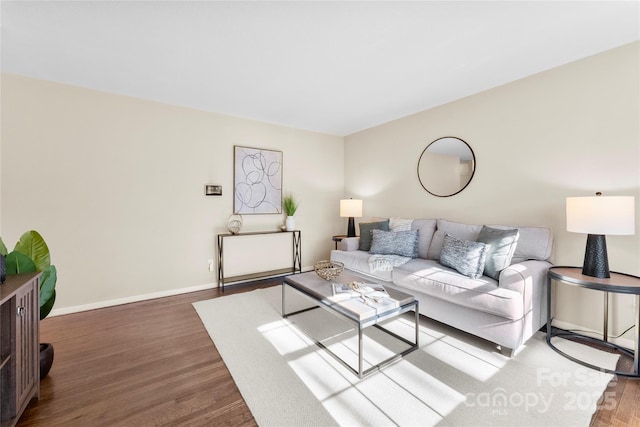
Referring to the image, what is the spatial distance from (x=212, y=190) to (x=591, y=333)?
169 inches

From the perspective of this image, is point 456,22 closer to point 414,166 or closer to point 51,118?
point 414,166

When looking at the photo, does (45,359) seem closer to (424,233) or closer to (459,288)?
(459,288)

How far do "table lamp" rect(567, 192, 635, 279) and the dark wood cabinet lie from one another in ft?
11.5

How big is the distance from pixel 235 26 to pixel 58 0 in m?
1.08

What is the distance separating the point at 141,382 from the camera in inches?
67.8

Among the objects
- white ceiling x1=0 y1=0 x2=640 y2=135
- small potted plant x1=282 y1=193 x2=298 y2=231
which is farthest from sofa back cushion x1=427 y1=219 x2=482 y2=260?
small potted plant x1=282 y1=193 x2=298 y2=231

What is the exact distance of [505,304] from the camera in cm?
190

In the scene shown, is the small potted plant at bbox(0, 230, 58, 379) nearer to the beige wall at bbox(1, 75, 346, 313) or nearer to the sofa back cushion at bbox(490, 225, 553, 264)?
the beige wall at bbox(1, 75, 346, 313)

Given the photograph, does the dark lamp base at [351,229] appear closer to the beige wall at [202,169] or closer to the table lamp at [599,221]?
the beige wall at [202,169]

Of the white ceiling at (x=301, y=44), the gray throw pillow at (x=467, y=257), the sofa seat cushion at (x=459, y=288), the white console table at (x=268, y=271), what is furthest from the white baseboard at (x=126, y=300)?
the gray throw pillow at (x=467, y=257)

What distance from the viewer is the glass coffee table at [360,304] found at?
1786 mm

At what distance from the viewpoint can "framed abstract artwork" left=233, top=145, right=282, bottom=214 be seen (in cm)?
382

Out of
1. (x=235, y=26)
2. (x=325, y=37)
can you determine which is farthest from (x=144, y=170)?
(x=325, y=37)

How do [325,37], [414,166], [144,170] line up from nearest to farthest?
[325,37], [144,170], [414,166]
